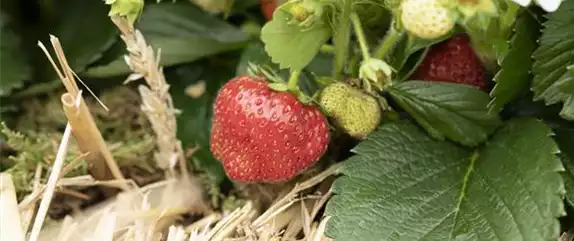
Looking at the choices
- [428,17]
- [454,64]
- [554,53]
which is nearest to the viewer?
[428,17]

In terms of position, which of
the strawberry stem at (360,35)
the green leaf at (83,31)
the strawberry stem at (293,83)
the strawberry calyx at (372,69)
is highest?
the strawberry stem at (360,35)

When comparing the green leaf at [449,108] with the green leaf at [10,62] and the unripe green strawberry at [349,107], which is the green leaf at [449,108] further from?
the green leaf at [10,62]

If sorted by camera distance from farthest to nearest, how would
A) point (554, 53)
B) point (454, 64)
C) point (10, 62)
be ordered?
point (10, 62), point (454, 64), point (554, 53)

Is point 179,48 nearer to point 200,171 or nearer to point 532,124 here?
point 200,171

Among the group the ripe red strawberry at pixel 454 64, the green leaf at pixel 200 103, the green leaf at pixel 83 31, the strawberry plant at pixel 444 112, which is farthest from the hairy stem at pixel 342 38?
the green leaf at pixel 83 31

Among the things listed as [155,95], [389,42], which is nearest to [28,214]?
[155,95]

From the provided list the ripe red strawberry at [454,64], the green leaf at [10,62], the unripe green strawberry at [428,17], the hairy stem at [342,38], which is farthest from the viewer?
the green leaf at [10,62]

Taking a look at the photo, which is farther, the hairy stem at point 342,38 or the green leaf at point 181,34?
the green leaf at point 181,34

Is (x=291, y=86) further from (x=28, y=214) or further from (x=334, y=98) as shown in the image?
(x=28, y=214)
